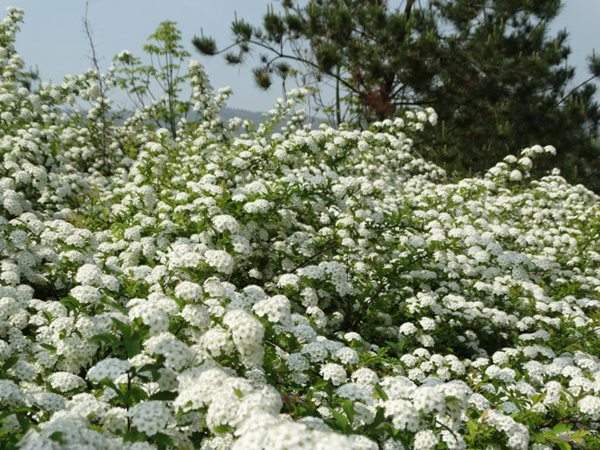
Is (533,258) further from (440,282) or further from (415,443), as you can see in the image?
(415,443)

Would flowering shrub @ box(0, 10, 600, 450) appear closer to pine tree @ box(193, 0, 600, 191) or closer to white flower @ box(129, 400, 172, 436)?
white flower @ box(129, 400, 172, 436)

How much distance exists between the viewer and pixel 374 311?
574cm

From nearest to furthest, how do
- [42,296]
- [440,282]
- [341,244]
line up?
[42,296] → [341,244] → [440,282]

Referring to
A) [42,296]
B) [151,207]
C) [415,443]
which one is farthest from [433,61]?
[415,443]

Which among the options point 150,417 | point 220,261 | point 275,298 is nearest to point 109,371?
point 150,417

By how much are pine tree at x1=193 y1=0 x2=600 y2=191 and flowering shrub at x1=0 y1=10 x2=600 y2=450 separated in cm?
477

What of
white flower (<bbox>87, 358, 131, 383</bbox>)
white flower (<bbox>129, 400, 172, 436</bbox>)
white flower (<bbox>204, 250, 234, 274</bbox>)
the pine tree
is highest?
the pine tree

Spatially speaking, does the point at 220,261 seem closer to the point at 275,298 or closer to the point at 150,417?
the point at 275,298

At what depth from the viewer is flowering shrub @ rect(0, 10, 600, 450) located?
258 cm

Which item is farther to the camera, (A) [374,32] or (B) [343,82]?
(B) [343,82]

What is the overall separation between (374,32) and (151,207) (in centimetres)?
1028

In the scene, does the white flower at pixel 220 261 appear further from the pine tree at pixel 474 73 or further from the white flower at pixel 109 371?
the pine tree at pixel 474 73

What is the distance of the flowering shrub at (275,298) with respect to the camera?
Answer: 258cm

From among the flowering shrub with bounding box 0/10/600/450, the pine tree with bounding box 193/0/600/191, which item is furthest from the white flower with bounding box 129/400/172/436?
the pine tree with bounding box 193/0/600/191
